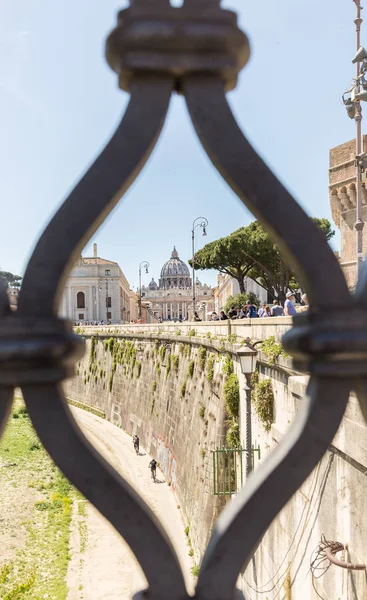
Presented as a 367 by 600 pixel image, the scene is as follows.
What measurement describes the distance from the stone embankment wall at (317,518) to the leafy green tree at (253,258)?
63.1 ft

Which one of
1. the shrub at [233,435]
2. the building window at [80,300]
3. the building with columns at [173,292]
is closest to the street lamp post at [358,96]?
the shrub at [233,435]

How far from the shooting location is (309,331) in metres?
0.78

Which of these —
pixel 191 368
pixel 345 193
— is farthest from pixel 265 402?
pixel 345 193

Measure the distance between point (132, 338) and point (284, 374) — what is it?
53.8ft

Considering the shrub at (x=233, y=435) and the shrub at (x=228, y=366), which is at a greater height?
the shrub at (x=228, y=366)

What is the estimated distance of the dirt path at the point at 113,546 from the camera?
35.2 feet

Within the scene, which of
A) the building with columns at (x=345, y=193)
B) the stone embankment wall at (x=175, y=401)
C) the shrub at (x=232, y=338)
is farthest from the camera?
the building with columns at (x=345, y=193)

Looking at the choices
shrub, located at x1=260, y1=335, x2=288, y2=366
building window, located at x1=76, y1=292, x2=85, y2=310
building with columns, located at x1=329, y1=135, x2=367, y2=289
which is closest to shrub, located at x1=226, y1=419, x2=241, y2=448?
shrub, located at x1=260, y1=335, x2=288, y2=366

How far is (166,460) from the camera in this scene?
587 inches

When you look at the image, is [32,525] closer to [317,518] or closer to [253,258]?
[317,518]

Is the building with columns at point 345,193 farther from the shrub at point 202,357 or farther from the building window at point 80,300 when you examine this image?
the building window at point 80,300

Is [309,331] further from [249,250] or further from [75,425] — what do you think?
[249,250]

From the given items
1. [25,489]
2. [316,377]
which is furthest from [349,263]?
[316,377]

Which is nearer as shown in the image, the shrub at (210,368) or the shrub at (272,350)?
the shrub at (272,350)
